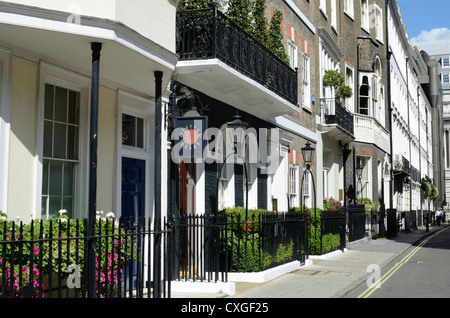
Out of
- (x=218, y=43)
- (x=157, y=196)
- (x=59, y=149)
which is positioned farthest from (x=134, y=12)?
(x=218, y=43)

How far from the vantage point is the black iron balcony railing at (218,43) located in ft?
35.9

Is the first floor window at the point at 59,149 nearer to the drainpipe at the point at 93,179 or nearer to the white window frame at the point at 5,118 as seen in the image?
the white window frame at the point at 5,118

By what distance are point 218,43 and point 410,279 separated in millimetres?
6722

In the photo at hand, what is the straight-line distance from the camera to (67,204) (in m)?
8.59

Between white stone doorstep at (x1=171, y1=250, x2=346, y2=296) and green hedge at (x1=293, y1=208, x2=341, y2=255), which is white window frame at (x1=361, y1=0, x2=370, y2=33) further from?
white stone doorstep at (x1=171, y1=250, x2=346, y2=296)

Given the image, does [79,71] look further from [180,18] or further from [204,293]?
[204,293]

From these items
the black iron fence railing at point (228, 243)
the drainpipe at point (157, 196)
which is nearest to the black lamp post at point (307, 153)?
the black iron fence railing at point (228, 243)

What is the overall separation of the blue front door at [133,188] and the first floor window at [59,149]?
142cm

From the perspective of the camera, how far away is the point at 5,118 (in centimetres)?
741

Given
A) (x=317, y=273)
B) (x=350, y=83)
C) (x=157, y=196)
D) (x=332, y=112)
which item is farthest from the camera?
(x=350, y=83)

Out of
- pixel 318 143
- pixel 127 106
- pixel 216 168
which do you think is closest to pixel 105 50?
pixel 127 106

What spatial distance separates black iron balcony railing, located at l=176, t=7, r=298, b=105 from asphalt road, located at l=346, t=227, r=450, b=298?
16.8ft

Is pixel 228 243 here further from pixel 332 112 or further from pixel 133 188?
pixel 332 112

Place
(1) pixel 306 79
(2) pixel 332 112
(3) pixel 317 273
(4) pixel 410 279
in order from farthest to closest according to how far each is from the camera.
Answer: (2) pixel 332 112, (1) pixel 306 79, (3) pixel 317 273, (4) pixel 410 279
